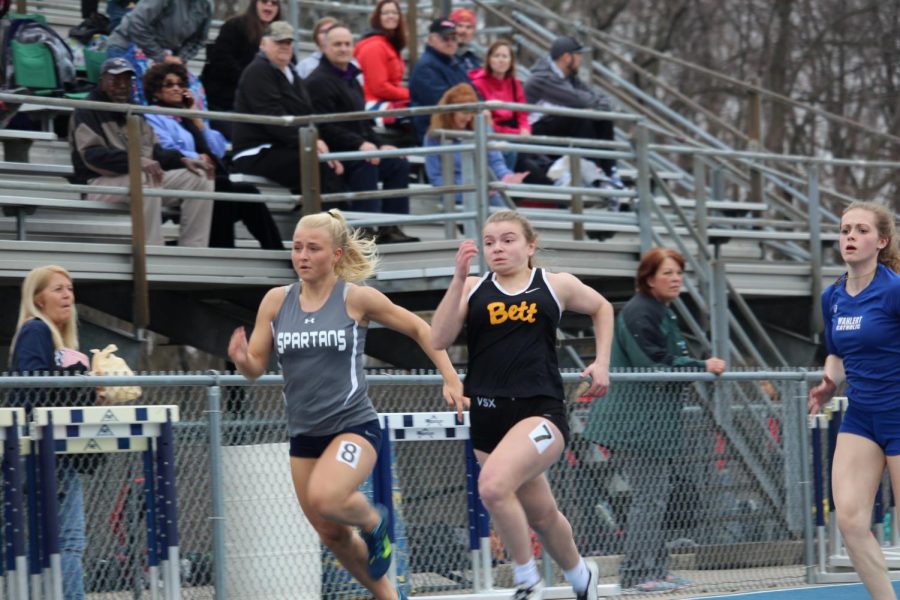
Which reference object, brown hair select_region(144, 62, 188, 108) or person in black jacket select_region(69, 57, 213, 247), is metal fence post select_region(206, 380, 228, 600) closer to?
person in black jacket select_region(69, 57, 213, 247)

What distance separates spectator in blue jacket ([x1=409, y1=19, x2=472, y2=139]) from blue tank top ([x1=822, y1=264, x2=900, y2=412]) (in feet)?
22.6

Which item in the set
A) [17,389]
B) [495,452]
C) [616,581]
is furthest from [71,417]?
[616,581]

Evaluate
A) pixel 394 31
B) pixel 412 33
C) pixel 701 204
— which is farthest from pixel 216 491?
→ pixel 412 33

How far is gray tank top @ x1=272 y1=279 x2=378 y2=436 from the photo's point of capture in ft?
24.8

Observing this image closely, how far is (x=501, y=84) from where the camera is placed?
14836 millimetres

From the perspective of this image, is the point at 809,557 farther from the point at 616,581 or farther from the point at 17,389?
the point at 17,389

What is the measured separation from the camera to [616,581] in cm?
1022

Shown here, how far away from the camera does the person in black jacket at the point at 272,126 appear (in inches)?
506

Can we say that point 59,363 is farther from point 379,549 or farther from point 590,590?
point 590,590

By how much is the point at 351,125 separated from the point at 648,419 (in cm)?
427

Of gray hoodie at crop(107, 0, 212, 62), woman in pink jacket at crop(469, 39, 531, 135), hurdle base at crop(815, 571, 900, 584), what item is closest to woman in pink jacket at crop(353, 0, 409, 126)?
woman in pink jacket at crop(469, 39, 531, 135)

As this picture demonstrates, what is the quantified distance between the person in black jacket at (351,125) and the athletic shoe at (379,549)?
5803mm

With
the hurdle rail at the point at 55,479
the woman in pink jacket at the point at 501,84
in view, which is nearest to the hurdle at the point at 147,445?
the hurdle rail at the point at 55,479

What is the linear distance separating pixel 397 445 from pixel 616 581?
1.69 meters
